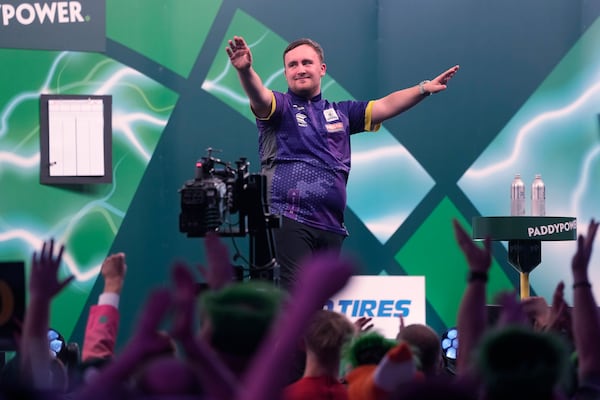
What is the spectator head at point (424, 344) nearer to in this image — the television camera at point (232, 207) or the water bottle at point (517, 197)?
the television camera at point (232, 207)

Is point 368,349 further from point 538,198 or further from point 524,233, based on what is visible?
point 538,198

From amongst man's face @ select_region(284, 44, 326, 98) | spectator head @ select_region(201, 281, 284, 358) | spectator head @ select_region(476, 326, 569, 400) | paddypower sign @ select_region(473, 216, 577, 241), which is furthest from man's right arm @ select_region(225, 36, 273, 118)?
spectator head @ select_region(476, 326, 569, 400)

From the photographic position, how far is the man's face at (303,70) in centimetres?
397

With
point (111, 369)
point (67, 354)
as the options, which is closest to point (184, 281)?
point (111, 369)

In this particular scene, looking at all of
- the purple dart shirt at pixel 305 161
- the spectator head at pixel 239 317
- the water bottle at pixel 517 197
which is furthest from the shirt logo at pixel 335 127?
the spectator head at pixel 239 317

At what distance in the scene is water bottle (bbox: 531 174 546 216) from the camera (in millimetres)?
5074

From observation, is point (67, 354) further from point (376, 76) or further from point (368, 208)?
point (376, 76)

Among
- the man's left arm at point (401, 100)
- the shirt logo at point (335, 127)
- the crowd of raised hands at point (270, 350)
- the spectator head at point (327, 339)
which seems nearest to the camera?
the crowd of raised hands at point (270, 350)

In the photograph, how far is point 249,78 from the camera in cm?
357

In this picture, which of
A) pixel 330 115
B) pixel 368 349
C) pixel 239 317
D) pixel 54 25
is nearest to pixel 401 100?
pixel 330 115

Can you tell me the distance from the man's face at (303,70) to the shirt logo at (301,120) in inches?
4.5

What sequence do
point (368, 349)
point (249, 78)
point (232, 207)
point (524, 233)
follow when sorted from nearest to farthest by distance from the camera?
point (368, 349) < point (232, 207) < point (249, 78) < point (524, 233)

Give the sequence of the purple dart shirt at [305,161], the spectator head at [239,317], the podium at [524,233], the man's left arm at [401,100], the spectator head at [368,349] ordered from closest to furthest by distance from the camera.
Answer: the spectator head at [239,317]
the spectator head at [368,349]
the purple dart shirt at [305,161]
the man's left arm at [401,100]
the podium at [524,233]

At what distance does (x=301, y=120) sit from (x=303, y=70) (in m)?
0.22
